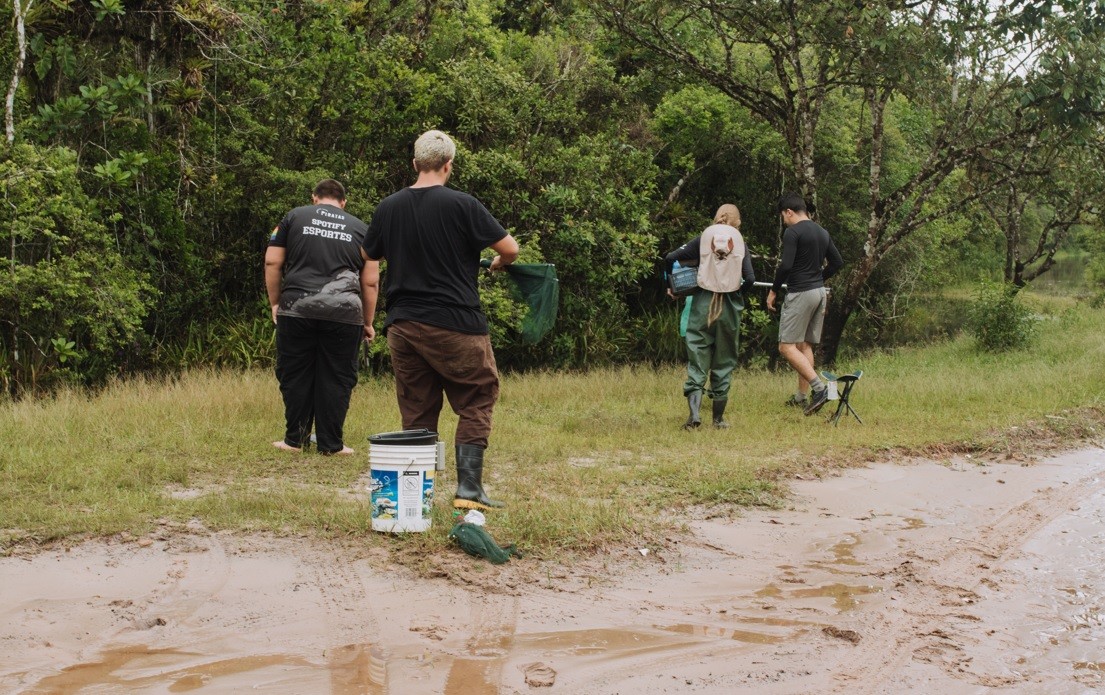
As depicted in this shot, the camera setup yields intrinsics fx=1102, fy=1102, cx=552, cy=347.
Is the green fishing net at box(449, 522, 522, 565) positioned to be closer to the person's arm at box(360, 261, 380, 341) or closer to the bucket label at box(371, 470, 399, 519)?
the bucket label at box(371, 470, 399, 519)

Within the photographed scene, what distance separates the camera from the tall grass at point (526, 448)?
5.90m

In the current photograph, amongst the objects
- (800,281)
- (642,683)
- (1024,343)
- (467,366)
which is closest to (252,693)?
(642,683)

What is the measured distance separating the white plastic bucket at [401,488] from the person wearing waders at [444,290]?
1.30ft

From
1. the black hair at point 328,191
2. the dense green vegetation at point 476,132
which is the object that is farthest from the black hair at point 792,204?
the black hair at point 328,191

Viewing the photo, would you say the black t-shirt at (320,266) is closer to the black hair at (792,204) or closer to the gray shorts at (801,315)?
the gray shorts at (801,315)

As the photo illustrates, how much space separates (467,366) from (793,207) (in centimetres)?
580

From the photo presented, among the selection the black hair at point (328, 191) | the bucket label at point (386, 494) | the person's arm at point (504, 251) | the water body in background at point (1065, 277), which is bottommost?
the water body in background at point (1065, 277)

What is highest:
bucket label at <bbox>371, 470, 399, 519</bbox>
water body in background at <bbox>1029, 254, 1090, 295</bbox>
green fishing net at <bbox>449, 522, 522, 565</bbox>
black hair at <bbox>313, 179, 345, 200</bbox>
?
black hair at <bbox>313, 179, 345, 200</bbox>

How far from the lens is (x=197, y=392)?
33.3ft

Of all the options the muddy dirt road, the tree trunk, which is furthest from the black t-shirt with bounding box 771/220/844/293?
the tree trunk

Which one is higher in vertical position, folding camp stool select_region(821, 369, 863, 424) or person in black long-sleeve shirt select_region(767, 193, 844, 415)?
person in black long-sleeve shirt select_region(767, 193, 844, 415)

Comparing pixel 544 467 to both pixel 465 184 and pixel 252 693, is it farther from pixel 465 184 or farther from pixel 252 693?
pixel 465 184

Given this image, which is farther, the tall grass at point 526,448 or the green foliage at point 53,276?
the green foliage at point 53,276

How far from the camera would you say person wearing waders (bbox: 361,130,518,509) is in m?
5.87
